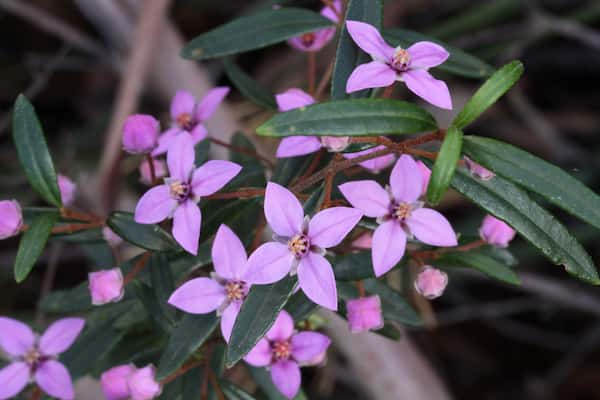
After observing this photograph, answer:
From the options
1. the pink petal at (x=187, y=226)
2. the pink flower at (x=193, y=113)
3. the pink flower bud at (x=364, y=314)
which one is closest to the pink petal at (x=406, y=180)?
the pink flower bud at (x=364, y=314)

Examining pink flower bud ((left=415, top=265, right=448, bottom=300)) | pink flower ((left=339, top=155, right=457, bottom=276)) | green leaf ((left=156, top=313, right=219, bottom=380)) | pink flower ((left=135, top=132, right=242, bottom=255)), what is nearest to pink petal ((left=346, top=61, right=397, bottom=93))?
pink flower ((left=339, top=155, right=457, bottom=276))

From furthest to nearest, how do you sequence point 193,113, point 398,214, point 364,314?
point 193,113 < point 364,314 < point 398,214

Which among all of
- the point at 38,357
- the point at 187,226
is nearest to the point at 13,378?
the point at 38,357

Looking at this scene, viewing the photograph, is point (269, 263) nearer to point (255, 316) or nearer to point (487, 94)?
point (255, 316)

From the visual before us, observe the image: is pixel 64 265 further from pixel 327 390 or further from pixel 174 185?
pixel 174 185

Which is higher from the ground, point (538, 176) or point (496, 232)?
point (538, 176)

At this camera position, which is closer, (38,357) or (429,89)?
(429,89)
